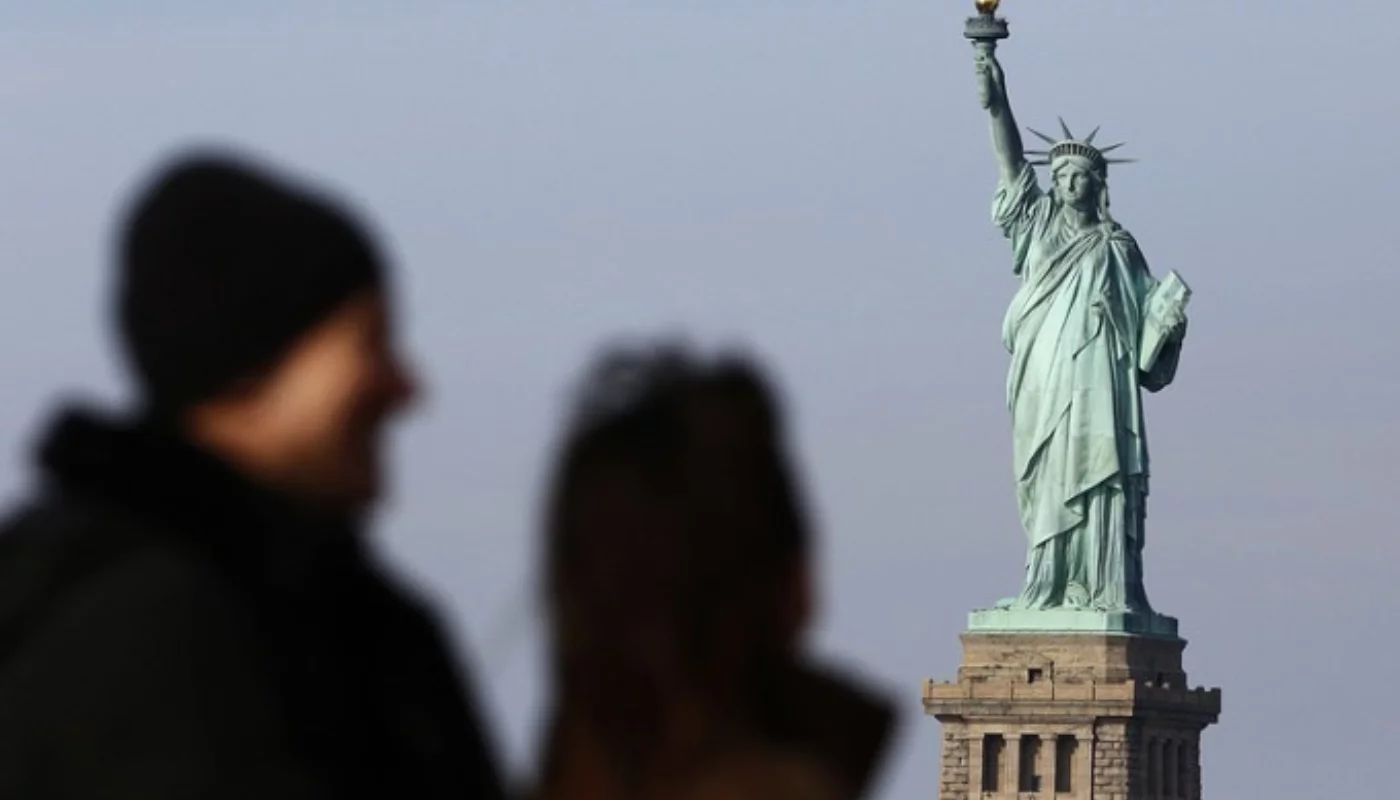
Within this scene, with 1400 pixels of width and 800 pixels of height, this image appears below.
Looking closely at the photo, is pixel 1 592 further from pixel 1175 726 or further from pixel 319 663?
pixel 1175 726

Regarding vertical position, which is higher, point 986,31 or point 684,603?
point 986,31

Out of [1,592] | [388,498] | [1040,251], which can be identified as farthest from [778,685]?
[1040,251]

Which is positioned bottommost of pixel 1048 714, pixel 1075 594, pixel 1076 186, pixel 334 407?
pixel 334 407

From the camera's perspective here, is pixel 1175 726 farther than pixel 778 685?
Yes

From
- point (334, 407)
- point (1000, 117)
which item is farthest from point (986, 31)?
point (334, 407)

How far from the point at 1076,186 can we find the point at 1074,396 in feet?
8.06

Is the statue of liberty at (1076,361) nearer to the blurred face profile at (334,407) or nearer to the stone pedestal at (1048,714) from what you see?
the stone pedestal at (1048,714)

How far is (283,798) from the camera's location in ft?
12.9

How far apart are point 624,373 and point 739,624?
24cm

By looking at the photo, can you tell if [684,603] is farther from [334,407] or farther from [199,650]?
[199,650]

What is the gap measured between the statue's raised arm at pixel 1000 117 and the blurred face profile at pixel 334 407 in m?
55.8

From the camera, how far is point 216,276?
4.18m

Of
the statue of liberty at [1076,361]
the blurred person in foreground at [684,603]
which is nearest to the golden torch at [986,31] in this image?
the statue of liberty at [1076,361]

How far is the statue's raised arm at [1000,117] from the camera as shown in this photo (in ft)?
197
